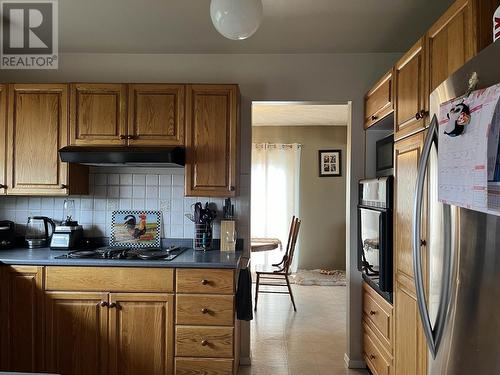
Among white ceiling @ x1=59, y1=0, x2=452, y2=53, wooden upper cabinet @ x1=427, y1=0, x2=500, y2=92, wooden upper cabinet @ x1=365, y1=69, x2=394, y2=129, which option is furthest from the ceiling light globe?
wooden upper cabinet @ x1=365, y1=69, x2=394, y2=129

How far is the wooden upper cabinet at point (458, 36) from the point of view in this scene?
1.24 m

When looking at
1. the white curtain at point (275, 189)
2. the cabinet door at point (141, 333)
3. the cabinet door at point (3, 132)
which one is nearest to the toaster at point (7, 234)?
the cabinet door at point (3, 132)

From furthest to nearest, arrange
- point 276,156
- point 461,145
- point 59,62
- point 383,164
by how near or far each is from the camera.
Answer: point 276,156, point 59,62, point 383,164, point 461,145

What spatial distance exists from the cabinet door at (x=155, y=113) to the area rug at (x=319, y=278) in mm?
3319

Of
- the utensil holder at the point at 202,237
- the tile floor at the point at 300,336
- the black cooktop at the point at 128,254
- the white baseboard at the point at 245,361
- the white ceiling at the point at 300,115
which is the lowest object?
the tile floor at the point at 300,336

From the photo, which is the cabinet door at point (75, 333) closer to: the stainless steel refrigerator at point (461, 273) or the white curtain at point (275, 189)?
the stainless steel refrigerator at point (461, 273)

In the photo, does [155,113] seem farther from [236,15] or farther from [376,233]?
[376,233]

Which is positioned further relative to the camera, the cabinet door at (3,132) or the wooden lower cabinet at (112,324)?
the cabinet door at (3,132)

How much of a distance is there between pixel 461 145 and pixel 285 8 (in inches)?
61.7

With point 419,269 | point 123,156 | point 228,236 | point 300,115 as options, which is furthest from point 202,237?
point 300,115

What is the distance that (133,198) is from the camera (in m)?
2.78

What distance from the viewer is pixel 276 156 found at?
565 centimetres

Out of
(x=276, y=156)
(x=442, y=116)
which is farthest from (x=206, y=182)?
(x=276, y=156)

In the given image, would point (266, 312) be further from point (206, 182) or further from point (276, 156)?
point (276, 156)
